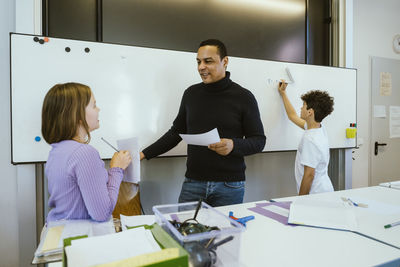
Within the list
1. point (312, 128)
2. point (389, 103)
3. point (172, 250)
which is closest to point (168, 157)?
point (312, 128)

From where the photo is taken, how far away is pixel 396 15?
362 cm

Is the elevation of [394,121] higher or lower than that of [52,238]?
higher

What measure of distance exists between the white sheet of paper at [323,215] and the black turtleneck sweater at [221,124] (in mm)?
458

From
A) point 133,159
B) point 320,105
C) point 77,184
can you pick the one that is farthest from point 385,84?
point 77,184

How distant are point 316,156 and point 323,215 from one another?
750 mm

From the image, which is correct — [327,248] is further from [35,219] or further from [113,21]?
[113,21]

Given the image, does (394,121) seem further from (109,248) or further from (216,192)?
(109,248)

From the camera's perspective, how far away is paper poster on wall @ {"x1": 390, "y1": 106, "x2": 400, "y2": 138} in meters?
3.60

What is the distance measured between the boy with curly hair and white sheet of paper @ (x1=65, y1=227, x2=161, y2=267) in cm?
144

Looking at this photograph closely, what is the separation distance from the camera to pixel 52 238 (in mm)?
883

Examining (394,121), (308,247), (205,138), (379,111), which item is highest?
(379,111)

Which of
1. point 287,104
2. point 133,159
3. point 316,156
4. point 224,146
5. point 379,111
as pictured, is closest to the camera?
point 133,159

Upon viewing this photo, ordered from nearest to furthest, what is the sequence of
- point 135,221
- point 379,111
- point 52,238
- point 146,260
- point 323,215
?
point 146,260, point 52,238, point 135,221, point 323,215, point 379,111

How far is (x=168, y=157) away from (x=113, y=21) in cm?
115
